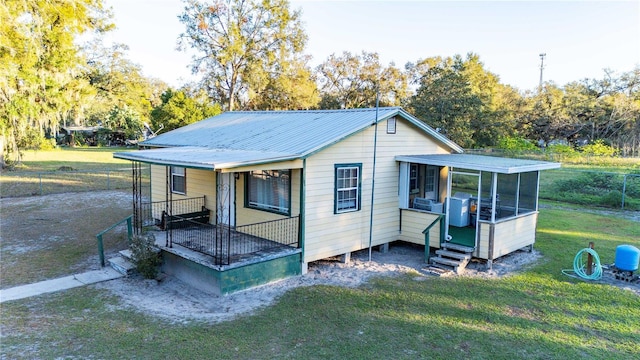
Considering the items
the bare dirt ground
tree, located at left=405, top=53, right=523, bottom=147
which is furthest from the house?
tree, located at left=405, top=53, right=523, bottom=147

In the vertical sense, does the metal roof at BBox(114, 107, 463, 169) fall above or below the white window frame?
above

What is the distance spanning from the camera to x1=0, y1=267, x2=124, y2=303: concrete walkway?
8.03 m

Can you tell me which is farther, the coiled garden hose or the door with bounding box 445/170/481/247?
the door with bounding box 445/170/481/247

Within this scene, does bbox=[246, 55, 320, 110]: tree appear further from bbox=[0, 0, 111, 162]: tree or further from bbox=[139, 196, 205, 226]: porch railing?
bbox=[139, 196, 205, 226]: porch railing

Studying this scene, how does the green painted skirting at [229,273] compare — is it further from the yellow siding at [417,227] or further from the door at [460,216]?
the door at [460,216]

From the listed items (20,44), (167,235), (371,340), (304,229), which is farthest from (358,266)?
(20,44)

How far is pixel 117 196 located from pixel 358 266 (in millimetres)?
14203

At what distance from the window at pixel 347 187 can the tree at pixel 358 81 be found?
3220 cm

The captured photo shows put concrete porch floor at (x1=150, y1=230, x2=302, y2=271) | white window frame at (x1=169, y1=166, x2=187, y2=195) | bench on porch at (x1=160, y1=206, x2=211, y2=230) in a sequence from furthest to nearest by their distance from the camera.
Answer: white window frame at (x1=169, y1=166, x2=187, y2=195), bench on porch at (x1=160, y1=206, x2=211, y2=230), concrete porch floor at (x1=150, y1=230, x2=302, y2=271)

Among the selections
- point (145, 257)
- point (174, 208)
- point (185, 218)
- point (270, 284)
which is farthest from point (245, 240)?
point (174, 208)

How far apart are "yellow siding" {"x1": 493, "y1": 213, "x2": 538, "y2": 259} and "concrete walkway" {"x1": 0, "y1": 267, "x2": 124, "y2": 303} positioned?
876 centimetres

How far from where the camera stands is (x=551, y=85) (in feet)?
148

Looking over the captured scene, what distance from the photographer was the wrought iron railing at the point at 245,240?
896 centimetres

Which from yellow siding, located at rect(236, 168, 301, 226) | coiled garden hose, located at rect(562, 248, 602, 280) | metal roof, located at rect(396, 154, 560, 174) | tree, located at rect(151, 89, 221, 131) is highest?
tree, located at rect(151, 89, 221, 131)
